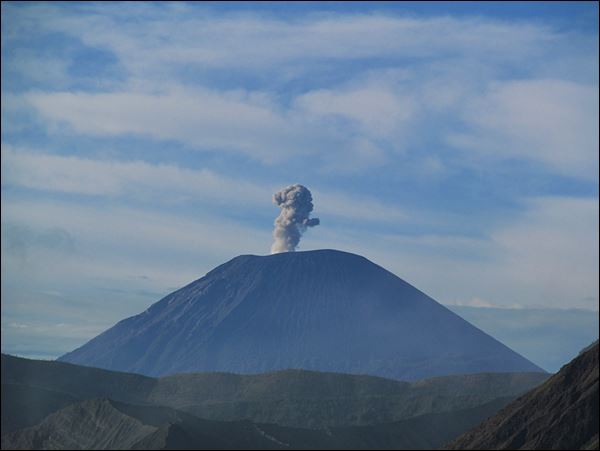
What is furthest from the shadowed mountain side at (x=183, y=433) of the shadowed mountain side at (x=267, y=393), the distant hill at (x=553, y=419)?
the distant hill at (x=553, y=419)

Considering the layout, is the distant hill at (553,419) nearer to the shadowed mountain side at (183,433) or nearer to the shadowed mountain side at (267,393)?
the shadowed mountain side at (183,433)

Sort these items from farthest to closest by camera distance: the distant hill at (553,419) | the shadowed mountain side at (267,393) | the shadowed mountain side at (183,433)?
the shadowed mountain side at (267,393) < the shadowed mountain side at (183,433) < the distant hill at (553,419)

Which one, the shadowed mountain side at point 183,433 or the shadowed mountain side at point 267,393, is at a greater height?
the shadowed mountain side at point 267,393

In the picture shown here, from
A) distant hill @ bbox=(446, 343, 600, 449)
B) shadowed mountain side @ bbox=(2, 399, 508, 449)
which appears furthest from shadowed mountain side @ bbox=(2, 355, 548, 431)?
distant hill @ bbox=(446, 343, 600, 449)

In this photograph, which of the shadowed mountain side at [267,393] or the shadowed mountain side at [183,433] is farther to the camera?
the shadowed mountain side at [267,393]

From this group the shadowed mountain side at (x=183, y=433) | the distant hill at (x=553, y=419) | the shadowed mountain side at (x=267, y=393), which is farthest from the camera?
the shadowed mountain side at (x=267, y=393)

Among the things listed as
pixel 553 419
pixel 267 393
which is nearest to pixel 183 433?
pixel 553 419

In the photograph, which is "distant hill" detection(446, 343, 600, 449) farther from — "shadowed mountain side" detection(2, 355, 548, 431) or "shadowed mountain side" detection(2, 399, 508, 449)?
"shadowed mountain side" detection(2, 355, 548, 431)

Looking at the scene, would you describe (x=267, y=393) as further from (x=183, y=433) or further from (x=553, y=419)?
(x=553, y=419)
